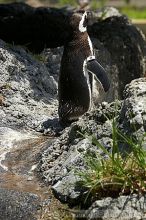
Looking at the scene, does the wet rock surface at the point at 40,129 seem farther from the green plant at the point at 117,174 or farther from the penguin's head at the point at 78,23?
the penguin's head at the point at 78,23

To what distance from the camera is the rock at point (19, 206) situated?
4.75m

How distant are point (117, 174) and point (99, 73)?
2574 mm

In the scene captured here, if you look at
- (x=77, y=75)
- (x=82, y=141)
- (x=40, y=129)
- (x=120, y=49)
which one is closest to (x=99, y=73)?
(x=77, y=75)

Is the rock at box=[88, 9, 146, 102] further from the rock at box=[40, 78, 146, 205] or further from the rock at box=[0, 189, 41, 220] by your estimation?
the rock at box=[0, 189, 41, 220]

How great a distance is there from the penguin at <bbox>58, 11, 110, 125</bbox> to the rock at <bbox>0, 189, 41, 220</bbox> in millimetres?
2067

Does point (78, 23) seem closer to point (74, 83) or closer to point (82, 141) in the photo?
point (74, 83)

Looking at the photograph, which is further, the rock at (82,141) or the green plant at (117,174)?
the rock at (82,141)

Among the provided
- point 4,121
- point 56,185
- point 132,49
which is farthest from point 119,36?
point 56,185

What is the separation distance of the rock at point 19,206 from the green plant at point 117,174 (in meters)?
0.45

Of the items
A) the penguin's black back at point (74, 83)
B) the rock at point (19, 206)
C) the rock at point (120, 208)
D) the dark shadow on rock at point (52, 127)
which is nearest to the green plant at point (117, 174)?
the rock at point (120, 208)

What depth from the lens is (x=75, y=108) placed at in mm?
6973

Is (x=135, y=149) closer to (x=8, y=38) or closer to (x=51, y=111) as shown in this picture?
(x=51, y=111)

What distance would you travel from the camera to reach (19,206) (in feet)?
15.8

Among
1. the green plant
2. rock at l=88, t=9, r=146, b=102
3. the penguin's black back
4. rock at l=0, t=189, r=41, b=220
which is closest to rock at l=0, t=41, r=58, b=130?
the penguin's black back
